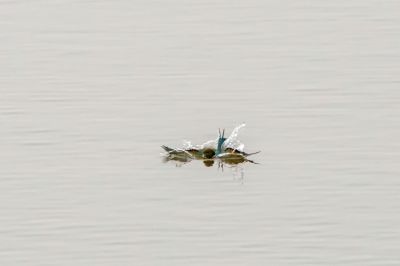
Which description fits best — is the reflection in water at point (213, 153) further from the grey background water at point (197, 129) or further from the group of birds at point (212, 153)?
the grey background water at point (197, 129)

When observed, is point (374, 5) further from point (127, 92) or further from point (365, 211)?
point (365, 211)

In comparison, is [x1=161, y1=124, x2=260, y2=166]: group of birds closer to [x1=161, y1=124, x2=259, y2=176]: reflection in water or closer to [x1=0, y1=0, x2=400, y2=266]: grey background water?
[x1=161, y1=124, x2=259, y2=176]: reflection in water

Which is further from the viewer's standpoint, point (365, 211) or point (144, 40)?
point (144, 40)

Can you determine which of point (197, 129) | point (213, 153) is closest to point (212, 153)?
point (213, 153)

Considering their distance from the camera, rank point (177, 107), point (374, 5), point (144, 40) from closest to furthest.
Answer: point (177, 107) < point (144, 40) < point (374, 5)

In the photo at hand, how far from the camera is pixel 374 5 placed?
37250 millimetres

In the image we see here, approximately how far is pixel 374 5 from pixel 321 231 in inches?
647

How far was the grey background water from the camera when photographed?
21.2 metres

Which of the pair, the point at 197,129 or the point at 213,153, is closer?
the point at 213,153

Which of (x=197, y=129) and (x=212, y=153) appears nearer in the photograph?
(x=212, y=153)

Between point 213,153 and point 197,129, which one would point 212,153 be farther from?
point 197,129

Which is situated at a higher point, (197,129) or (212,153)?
(197,129)

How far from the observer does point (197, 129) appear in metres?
27.2

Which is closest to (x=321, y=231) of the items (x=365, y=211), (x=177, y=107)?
(x=365, y=211)
